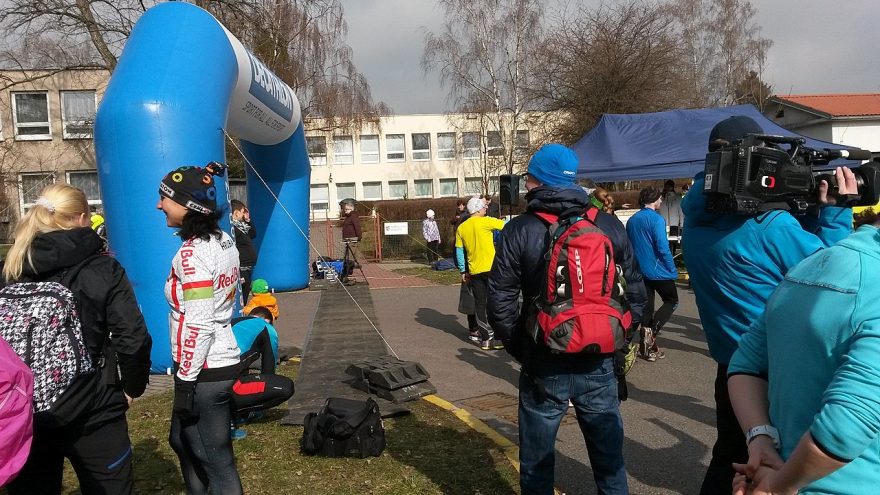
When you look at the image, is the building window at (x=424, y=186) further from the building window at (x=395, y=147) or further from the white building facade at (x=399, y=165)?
the building window at (x=395, y=147)

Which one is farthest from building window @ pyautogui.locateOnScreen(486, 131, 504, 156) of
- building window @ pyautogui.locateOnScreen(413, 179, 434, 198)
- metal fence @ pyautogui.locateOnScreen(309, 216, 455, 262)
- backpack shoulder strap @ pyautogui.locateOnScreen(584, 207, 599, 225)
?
backpack shoulder strap @ pyautogui.locateOnScreen(584, 207, 599, 225)

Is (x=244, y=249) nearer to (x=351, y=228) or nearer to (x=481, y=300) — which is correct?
(x=481, y=300)

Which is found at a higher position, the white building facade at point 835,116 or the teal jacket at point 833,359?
the white building facade at point 835,116

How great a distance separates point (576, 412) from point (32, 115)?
120 feet

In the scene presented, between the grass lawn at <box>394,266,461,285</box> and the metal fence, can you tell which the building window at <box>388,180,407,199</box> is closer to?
the metal fence

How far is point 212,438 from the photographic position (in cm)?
308

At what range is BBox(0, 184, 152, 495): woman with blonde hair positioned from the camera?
272 centimetres

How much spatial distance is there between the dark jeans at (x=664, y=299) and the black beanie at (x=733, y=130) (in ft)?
13.8

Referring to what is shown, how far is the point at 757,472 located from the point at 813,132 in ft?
130

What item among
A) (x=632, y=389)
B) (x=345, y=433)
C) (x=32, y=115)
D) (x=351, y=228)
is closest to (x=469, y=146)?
(x=32, y=115)

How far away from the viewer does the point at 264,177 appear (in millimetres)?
12695

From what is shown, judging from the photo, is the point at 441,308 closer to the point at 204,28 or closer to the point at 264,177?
the point at 264,177

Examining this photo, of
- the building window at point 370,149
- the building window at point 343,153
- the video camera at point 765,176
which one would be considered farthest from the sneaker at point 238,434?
the building window at point 370,149

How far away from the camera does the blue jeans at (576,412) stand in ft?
10.0
